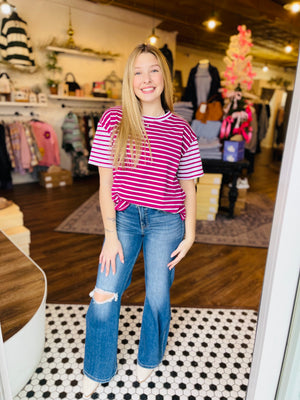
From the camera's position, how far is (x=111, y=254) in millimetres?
1211

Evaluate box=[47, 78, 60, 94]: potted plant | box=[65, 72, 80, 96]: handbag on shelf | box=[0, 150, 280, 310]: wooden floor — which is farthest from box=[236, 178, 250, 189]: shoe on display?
box=[47, 78, 60, 94]: potted plant

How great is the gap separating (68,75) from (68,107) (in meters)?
1.38

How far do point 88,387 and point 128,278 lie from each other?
1.66ft

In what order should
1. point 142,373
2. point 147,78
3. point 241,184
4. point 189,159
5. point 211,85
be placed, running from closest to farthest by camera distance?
point 147,78, point 189,159, point 142,373, point 241,184, point 211,85

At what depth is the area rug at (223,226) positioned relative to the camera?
301cm

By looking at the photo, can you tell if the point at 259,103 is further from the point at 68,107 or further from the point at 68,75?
the point at 68,75

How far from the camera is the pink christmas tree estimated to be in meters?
3.18

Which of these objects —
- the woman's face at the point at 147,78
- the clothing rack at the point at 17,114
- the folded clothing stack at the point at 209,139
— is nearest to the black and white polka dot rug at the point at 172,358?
the woman's face at the point at 147,78

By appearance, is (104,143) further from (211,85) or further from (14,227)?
(211,85)

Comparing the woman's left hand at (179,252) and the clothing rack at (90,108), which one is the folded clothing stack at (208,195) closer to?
the clothing rack at (90,108)

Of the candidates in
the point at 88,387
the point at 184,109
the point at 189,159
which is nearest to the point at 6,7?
the point at 189,159

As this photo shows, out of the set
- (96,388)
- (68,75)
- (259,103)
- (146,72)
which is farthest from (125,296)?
(259,103)

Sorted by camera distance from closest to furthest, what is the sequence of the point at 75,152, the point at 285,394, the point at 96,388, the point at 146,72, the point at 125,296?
the point at 285,394, the point at 146,72, the point at 96,388, the point at 125,296, the point at 75,152

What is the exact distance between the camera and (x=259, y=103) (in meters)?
7.09
